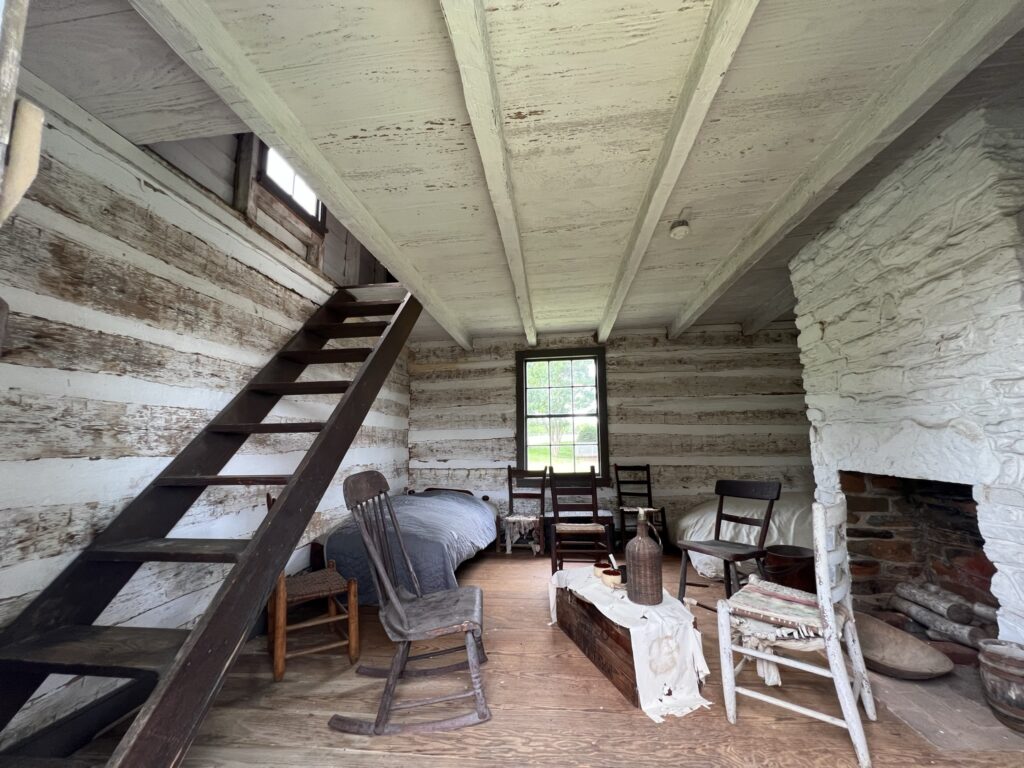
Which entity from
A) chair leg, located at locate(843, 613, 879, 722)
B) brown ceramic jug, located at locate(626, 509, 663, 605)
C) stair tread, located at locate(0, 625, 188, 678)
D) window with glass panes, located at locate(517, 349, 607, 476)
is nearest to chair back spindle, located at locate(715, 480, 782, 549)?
chair leg, located at locate(843, 613, 879, 722)

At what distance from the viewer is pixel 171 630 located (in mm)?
1469

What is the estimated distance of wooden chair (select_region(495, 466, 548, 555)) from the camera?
4.57m

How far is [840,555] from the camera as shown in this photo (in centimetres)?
186

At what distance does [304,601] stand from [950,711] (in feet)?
10.3

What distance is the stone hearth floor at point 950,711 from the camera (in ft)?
5.47

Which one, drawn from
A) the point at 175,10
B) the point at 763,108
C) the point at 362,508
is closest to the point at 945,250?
the point at 763,108

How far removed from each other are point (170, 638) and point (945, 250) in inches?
139

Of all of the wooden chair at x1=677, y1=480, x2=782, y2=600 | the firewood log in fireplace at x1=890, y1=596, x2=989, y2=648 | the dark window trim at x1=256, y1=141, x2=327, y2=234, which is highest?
the dark window trim at x1=256, y1=141, x2=327, y2=234

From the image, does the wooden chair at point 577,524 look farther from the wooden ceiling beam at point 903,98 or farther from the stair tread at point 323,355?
the wooden ceiling beam at point 903,98

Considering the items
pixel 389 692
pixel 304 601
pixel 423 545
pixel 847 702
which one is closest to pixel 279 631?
pixel 304 601

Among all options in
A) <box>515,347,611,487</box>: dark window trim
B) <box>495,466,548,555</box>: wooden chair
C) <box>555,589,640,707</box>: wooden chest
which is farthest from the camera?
<box>515,347,611,487</box>: dark window trim

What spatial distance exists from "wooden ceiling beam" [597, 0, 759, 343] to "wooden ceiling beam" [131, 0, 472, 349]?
158 centimetres

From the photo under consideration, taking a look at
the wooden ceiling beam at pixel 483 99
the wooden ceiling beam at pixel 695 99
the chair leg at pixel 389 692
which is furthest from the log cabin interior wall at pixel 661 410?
the chair leg at pixel 389 692

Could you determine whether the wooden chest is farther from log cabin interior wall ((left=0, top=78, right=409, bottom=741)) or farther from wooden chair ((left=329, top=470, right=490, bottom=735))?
log cabin interior wall ((left=0, top=78, right=409, bottom=741))
